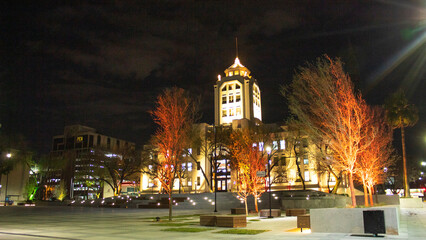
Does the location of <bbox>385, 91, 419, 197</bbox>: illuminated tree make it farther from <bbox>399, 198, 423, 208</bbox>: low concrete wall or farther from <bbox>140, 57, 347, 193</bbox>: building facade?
<bbox>140, 57, 347, 193</bbox>: building facade

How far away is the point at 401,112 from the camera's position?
38281mm

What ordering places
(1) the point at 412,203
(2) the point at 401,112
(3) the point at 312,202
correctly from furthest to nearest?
(2) the point at 401,112 < (3) the point at 312,202 < (1) the point at 412,203

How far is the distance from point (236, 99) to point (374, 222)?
73.0m

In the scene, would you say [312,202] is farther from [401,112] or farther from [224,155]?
[224,155]

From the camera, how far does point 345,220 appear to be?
12.7 meters

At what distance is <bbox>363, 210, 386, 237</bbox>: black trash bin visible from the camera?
38.4 feet

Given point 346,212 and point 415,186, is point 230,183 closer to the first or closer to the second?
point 346,212

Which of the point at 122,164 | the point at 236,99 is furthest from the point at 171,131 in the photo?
the point at 236,99

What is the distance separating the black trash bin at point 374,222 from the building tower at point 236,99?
6890 centimetres

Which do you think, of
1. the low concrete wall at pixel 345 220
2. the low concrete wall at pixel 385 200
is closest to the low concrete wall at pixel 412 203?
the low concrete wall at pixel 385 200

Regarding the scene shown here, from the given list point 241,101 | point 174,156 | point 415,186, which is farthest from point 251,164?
point 415,186

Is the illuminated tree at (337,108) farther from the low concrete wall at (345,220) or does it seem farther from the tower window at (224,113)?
the tower window at (224,113)

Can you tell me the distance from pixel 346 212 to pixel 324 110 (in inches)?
267

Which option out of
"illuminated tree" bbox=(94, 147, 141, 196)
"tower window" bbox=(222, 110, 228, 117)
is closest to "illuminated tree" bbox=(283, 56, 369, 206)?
"illuminated tree" bbox=(94, 147, 141, 196)
